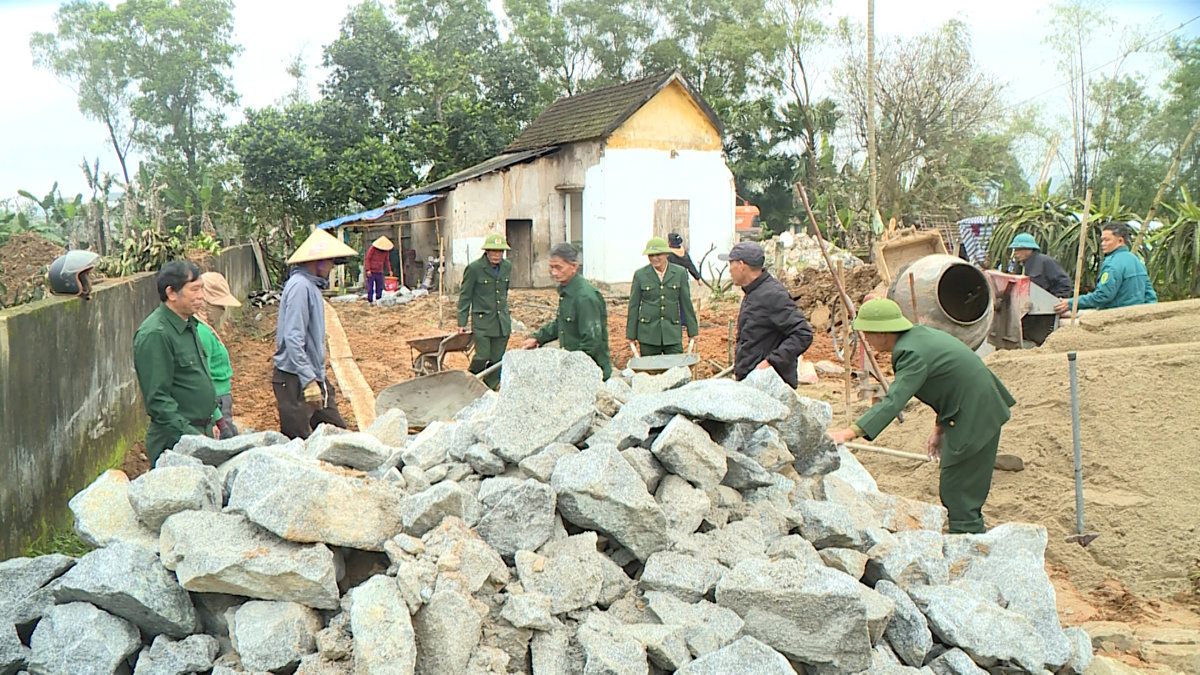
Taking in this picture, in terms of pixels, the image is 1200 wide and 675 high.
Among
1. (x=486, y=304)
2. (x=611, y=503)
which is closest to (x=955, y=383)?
(x=611, y=503)

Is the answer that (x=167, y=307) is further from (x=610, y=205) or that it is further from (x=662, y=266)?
(x=610, y=205)

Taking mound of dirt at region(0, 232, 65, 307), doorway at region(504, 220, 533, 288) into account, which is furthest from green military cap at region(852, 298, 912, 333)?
doorway at region(504, 220, 533, 288)

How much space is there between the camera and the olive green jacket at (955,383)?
15.6 ft

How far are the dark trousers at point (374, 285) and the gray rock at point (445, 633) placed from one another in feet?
52.5

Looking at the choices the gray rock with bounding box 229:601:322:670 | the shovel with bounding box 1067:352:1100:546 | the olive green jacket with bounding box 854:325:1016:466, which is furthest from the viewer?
the shovel with bounding box 1067:352:1100:546

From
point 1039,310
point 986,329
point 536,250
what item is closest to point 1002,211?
point 1039,310

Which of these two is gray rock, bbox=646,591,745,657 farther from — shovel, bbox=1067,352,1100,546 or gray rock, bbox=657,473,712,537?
shovel, bbox=1067,352,1100,546

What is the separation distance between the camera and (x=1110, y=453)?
20.0 ft

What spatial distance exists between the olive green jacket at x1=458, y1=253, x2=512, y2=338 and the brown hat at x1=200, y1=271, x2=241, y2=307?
7.98 ft

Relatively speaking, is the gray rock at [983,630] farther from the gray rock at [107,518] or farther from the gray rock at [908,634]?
the gray rock at [107,518]

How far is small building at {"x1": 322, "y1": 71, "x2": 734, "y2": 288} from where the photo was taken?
65.9 ft

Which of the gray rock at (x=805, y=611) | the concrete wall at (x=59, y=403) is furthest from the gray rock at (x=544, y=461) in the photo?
the concrete wall at (x=59, y=403)

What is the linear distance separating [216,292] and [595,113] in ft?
52.7

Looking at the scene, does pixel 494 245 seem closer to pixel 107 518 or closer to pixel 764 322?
pixel 764 322
